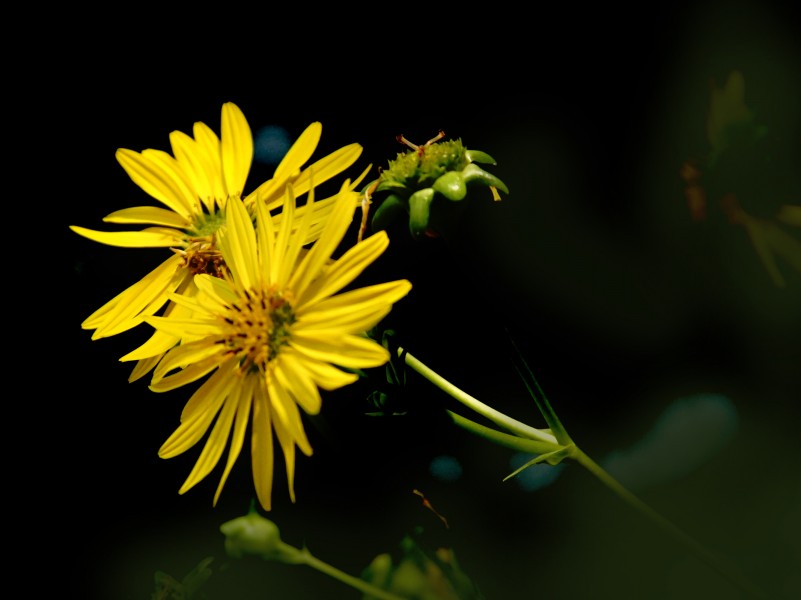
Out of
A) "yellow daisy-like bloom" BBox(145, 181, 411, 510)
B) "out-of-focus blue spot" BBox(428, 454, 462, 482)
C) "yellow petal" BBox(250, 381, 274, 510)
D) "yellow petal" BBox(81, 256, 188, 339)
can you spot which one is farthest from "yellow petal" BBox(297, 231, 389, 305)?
"out-of-focus blue spot" BBox(428, 454, 462, 482)

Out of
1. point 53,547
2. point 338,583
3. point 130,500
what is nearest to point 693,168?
point 338,583

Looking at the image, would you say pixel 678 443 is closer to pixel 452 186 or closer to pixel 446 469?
pixel 446 469

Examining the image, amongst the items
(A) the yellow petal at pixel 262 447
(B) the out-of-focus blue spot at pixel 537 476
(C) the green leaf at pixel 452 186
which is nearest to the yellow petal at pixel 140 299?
(A) the yellow petal at pixel 262 447

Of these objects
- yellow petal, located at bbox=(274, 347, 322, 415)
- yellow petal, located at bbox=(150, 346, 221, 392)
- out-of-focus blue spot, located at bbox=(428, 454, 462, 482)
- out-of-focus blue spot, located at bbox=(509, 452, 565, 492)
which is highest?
yellow petal, located at bbox=(150, 346, 221, 392)

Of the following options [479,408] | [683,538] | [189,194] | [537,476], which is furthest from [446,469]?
[189,194]

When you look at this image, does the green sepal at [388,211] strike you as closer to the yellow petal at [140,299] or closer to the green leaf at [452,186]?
the green leaf at [452,186]

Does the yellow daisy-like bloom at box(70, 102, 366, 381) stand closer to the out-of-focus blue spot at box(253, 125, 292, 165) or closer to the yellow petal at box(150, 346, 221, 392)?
the yellow petal at box(150, 346, 221, 392)
